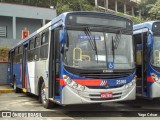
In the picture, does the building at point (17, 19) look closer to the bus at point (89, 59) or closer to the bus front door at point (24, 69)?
the bus front door at point (24, 69)

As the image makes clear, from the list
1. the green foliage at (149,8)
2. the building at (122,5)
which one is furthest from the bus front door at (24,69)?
the building at (122,5)

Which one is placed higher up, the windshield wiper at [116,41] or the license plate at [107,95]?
the windshield wiper at [116,41]

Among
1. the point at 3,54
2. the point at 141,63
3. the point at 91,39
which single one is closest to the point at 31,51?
the point at 141,63

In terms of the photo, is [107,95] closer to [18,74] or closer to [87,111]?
[87,111]

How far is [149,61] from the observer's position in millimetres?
11484

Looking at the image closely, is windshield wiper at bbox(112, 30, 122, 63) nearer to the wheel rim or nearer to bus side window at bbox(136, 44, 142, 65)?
bus side window at bbox(136, 44, 142, 65)

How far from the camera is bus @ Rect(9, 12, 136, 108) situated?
31.3 feet

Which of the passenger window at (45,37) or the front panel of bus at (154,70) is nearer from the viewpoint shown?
the front panel of bus at (154,70)

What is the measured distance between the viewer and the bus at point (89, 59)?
376 inches

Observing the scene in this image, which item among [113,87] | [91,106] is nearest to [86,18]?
[113,87]

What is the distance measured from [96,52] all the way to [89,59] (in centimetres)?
32

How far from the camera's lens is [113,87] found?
9.91 metres

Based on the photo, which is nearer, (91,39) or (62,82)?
(62,82)

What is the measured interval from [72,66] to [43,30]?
3.22 meters
